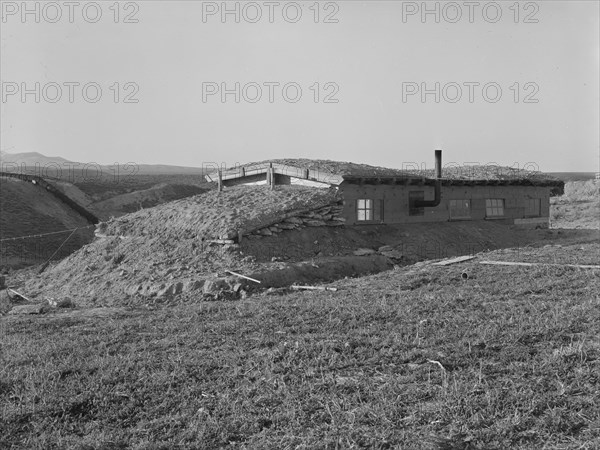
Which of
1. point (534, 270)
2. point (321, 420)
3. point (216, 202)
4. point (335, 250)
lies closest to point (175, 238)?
point (216, 202)

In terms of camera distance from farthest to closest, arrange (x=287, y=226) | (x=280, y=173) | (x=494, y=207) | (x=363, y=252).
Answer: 1. (x=494, y=207)
2. (x=280, y=173)
3. (x=363, y=252)
4. (x=287, y=226)

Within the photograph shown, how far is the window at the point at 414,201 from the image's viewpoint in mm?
22859

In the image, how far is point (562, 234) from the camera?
26062 millimetres

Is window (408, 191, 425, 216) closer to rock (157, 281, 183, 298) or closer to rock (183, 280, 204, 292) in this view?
rock (183, 280, 204, 292)

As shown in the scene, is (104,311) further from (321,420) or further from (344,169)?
(344,169)

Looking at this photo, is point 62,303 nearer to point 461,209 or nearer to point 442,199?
point 442,199

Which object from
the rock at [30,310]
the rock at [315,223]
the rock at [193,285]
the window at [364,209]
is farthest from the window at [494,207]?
the rock at [30,310]

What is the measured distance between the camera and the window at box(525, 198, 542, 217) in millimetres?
27125

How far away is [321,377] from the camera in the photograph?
7266 millimetres

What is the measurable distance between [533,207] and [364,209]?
395 inches

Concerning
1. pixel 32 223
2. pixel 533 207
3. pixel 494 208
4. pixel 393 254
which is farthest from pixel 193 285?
A: pixel 32 223

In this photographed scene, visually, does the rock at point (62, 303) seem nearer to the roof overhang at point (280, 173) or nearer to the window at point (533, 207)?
the roof overhang at point (280, 173)

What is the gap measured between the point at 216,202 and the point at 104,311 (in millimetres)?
8131

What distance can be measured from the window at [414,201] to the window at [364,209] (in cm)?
196
